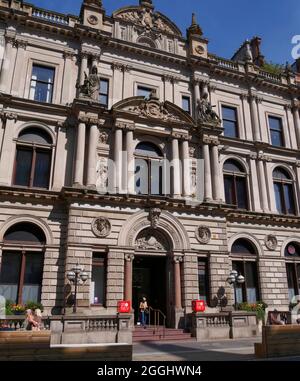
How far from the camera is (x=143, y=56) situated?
87.7 ft

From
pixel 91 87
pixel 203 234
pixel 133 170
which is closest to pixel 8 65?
pixel 91 87

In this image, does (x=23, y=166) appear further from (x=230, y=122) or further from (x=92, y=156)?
(x=230, y=122)

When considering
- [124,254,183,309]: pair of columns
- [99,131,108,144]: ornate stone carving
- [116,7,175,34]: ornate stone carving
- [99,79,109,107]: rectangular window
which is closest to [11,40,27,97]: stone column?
[99,79,109,107]: rectangular window

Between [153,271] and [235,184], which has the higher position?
[235,184]

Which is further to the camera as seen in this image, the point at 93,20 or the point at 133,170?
the point at 93,20

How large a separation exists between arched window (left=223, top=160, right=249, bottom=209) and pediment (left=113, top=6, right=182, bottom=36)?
12002mm

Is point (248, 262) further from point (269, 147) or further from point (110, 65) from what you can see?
point (110, 65)

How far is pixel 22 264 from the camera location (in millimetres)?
19125

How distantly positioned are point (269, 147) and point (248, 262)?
983 cm

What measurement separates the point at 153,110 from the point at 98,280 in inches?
474

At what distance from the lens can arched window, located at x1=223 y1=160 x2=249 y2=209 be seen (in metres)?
26.3

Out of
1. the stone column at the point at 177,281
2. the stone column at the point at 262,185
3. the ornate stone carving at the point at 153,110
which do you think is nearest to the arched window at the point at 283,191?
the stone column at the point at 262,185

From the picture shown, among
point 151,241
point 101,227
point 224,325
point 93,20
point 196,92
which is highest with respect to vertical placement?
point 93,20
